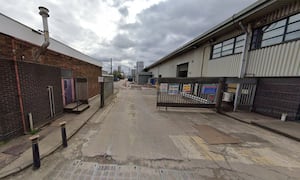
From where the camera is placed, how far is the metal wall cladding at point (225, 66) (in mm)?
8367

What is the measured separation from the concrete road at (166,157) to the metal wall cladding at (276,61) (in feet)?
12.0

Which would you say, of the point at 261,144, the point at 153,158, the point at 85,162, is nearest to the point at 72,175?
the point at 85,162

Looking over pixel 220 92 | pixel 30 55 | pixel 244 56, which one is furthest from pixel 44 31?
pixel 244 56

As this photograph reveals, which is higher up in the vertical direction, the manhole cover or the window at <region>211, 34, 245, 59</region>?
the window at <region>211, 34, 245, 59</region>

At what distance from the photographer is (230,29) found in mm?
8570

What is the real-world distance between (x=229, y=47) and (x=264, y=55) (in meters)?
2.71

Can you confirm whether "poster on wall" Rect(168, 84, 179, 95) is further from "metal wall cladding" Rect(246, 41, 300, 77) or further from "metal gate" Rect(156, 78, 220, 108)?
"metal wall cladding" Rect(246, 41, 300, 77)

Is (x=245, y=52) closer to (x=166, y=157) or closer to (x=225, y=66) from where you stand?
(x=225, y=66)

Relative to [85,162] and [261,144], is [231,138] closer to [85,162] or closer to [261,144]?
[261,144]

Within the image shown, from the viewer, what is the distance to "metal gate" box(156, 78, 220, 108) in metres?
8.09

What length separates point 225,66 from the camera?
30.5ft

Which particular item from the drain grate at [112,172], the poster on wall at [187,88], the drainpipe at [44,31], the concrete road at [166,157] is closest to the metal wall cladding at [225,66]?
the poster on wall at [187,88]

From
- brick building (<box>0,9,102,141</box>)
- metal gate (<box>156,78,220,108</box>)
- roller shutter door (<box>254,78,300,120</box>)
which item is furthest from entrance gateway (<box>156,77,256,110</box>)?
brick building (<box>0,9,102,141</box>)

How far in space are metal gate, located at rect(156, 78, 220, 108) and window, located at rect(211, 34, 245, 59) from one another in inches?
114
